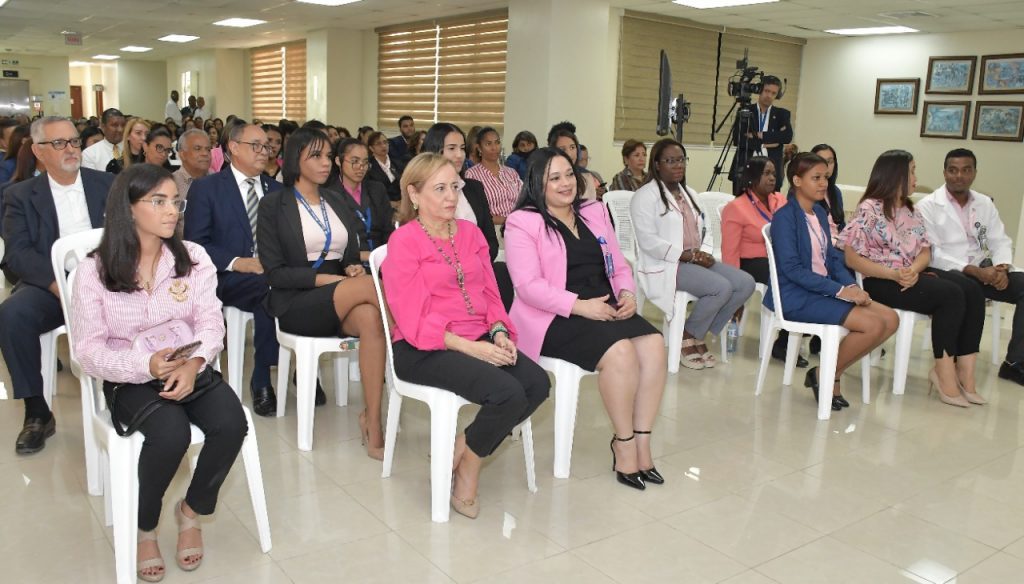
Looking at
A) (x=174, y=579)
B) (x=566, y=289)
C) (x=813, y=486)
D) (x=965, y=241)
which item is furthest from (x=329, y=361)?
(x=965, y=241)

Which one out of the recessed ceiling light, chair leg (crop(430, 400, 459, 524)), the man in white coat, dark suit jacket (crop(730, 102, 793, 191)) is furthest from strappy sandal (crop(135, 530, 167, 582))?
the recessed ceiling light

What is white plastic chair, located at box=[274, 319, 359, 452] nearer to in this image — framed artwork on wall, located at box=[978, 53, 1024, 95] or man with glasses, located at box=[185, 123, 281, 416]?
man with glasses, located at box=[185, 123, 281, 416]

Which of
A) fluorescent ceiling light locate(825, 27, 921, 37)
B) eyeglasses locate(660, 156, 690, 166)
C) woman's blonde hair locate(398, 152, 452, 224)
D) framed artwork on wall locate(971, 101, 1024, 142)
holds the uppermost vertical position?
fluorescent ceiling light locate(825, 27, 921, 37)

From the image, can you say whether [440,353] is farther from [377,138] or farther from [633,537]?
[377,138]

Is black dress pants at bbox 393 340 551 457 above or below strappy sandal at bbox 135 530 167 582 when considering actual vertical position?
above

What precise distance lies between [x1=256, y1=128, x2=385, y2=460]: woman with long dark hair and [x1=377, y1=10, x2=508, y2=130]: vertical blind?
682cm

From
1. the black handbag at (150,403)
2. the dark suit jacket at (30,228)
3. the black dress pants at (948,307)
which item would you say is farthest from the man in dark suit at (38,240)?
the black dress pants at (948,307)

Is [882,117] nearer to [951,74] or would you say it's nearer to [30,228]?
[951,74]

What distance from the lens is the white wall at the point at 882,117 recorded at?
9.65 metres

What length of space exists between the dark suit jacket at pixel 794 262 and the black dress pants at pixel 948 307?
1.44ft

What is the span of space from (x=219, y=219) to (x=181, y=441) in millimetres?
1648

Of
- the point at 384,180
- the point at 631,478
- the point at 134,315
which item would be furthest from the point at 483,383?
the point at 384,180

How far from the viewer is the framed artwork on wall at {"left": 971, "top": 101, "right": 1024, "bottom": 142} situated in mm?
9391

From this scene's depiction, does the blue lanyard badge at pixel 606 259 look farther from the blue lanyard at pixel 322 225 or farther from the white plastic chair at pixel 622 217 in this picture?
the white plastic chair at pixel 622 217
